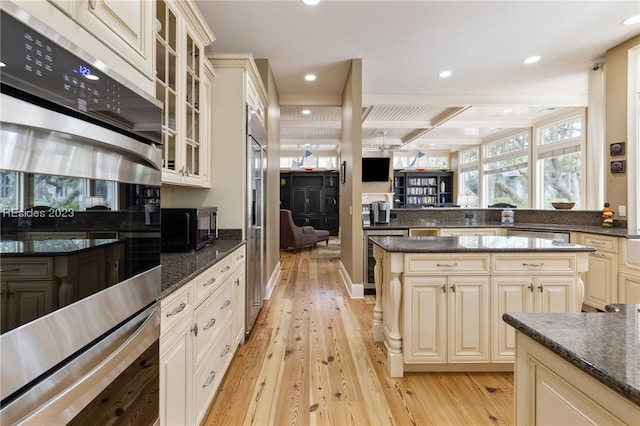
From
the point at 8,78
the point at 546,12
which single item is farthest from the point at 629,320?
the point at 546,12

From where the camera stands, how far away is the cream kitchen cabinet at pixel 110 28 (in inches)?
28.6

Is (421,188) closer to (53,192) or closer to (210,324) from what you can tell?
(210,324)

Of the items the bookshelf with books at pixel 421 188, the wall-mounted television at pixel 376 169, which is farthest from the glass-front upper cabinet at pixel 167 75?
the bookshelf with books at pixel 421 188

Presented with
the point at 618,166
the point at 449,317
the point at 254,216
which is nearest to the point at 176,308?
the point at 254,216

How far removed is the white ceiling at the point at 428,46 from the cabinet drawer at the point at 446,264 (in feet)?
7.62

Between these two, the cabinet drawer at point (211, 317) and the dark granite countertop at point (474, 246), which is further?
the dark granite countertop at point (474, 246)

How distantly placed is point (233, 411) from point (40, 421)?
1.36 meters

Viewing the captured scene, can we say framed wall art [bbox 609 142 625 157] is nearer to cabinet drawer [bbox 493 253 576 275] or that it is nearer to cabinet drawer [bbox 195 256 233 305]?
cabinet drawer [bbox 493 253 576 275]

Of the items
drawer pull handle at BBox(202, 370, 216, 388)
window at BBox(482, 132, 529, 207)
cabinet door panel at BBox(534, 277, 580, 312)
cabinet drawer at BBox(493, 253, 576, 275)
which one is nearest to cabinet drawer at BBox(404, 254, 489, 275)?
cabinet drawer at BBox(493, 253, 576, 275)

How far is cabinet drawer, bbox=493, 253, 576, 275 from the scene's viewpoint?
1.97 meters

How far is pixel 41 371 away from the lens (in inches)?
21.6

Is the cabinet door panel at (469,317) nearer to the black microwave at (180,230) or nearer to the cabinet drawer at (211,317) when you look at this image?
the cabinet drawer at (211,317)

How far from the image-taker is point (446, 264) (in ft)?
6.48

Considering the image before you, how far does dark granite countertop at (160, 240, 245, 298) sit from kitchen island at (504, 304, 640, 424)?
4.00ft
